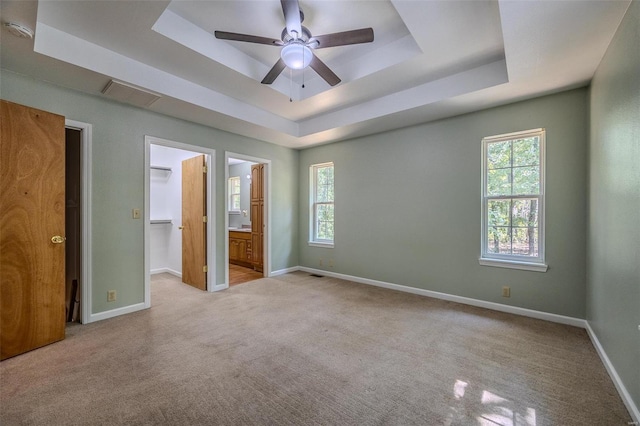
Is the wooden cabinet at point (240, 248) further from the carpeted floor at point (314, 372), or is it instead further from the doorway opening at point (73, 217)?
the doorway opening at point (73, 217)

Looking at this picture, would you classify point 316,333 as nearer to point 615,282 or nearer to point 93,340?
point 93,340

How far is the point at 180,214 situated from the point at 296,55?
12.7ft

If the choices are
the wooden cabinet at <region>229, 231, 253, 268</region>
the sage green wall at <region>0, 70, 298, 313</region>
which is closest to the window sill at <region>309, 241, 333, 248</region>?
the wooden cabinet at <region>229, 231, 253, 268</region>

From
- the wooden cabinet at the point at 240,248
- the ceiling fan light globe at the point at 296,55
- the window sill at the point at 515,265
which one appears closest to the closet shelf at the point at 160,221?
the wooden cabinet at the point at 240,248

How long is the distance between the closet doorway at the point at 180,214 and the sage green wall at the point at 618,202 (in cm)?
441

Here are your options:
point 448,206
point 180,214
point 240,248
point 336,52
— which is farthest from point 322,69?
point 240,248

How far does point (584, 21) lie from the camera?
6.20 feet

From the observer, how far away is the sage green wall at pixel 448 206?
2955 millimetres

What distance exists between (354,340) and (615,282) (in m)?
2.07

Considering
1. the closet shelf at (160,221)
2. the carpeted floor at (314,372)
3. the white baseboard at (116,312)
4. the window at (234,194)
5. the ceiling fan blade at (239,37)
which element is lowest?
the carpeted floor at (314,372)

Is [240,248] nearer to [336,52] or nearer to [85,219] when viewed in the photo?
[85,219]

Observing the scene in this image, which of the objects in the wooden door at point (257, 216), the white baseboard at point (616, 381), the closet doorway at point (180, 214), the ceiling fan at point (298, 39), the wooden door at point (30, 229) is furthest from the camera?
the wooden door at point (257, 216)

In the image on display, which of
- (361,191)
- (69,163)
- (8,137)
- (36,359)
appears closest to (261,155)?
(361,191)

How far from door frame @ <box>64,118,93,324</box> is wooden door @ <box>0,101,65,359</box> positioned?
42cm
